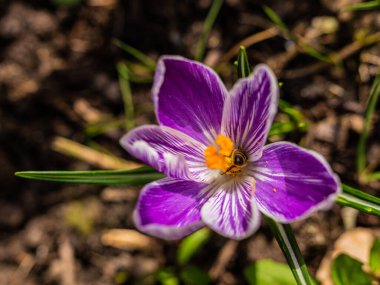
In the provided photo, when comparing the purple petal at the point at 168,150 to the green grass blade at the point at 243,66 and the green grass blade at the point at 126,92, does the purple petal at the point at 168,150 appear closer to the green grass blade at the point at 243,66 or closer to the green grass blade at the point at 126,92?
the green grass blade at the point at 243,66

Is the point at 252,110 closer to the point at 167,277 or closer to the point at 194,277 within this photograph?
the point at 194,277

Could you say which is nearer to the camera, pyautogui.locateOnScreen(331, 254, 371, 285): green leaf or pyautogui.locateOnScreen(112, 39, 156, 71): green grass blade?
pyautogui.locateOnScreen(331, 254, 371, 285): green leaf

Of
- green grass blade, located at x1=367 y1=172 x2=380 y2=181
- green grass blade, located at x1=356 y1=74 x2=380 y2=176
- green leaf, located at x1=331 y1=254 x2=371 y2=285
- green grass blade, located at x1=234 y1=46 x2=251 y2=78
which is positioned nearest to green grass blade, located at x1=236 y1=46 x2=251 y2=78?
green grass blade, located at x1=234 y1=46 x2=251 y2=78

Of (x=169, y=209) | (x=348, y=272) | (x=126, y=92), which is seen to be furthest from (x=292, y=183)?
(x=126, y=92)

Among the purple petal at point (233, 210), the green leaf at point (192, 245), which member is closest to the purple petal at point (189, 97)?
the purple petal at point (233, 210)

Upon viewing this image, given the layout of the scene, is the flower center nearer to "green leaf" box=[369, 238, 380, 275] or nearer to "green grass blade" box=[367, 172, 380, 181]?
"green leaf" box=[369, 238, 380, 275]

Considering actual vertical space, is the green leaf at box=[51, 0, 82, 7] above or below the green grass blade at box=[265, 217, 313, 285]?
above

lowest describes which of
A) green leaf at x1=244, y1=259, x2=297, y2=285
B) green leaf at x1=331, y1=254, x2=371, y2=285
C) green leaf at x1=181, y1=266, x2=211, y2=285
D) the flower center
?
green leaf at x1=181, y1=266, x2=211, y2=285
